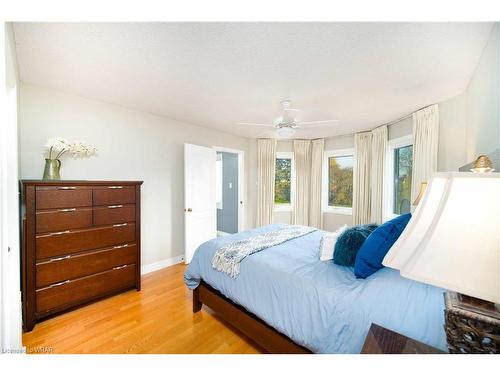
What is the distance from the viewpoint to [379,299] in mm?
1168

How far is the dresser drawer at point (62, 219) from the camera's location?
189 cm

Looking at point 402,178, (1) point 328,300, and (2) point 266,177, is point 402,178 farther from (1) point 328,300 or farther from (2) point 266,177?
(1) point 328,300

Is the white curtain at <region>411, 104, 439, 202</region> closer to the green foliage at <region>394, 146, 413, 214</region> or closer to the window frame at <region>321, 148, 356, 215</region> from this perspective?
the green foliage at <region>394, 146, 413, 214</region>

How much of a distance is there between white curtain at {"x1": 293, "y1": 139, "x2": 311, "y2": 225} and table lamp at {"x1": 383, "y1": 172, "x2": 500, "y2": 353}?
4.07 m

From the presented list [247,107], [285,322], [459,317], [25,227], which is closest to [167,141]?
[247,107]

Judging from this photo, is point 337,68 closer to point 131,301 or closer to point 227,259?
point 227,259

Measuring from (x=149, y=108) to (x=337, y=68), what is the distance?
243 cm

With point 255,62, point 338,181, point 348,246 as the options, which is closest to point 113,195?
point 255,62

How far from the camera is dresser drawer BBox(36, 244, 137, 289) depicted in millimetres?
1918

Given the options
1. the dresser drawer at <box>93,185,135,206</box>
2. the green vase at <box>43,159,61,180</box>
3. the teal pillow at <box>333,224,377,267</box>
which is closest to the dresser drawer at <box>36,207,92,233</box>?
the dresser drawer at <box>93,185,135,206</box>

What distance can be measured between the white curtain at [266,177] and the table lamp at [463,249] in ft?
12.9

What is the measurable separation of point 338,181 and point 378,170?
1004 millimetres

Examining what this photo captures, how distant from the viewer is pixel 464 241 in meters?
0.58

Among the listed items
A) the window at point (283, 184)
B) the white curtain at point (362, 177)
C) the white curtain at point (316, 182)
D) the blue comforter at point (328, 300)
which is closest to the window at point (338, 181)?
the white curtain at point (316, 182)
